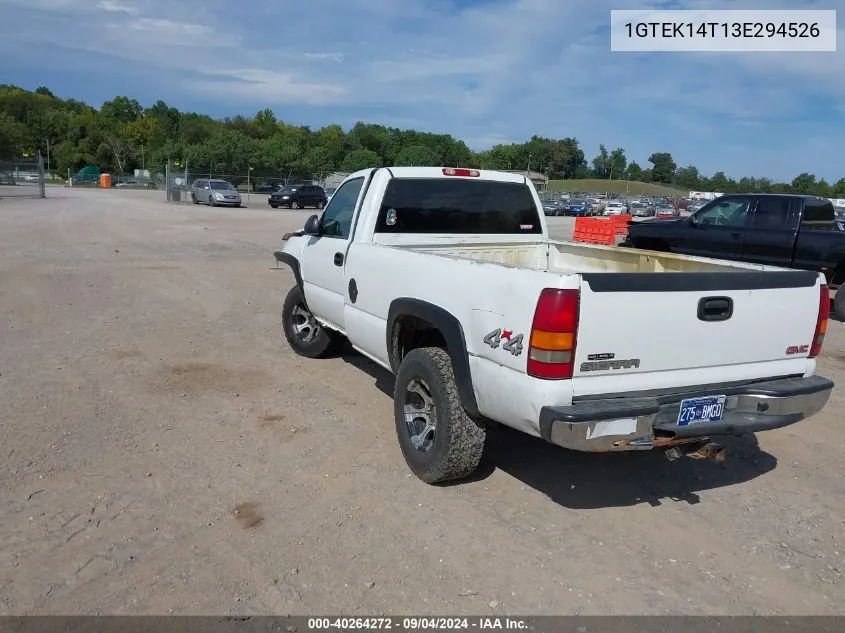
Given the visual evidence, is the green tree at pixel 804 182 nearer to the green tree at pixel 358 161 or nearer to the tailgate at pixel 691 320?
the green tree at pixel 358 161

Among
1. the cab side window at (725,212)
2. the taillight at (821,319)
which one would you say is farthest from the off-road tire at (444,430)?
the cab side window at (725,212)

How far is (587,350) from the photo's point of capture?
3.24 meters

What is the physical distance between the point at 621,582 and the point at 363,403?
9.32ft

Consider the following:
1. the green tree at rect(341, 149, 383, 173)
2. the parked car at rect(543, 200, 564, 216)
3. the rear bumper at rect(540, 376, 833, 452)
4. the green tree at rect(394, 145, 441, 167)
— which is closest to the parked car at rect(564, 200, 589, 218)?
the parked car at rect(543, 200, 564, 216)

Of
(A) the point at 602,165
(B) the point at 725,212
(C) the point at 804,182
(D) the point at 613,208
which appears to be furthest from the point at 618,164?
(B) the point at 725,212

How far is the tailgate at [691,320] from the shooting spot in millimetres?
3246

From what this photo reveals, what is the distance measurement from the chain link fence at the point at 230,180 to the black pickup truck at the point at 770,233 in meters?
35.8

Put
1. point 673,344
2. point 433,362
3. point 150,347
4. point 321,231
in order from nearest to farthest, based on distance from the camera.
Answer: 1. point 673,344
2. point 433,362
3. point 321,231
4. point 150,347

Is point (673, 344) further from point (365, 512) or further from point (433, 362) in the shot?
point (365, 512)

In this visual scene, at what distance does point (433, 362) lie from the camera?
A: 13.1ft

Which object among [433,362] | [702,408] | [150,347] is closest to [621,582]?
[702,408]

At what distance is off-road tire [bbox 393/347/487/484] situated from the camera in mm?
3861

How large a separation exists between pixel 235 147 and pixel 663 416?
70.7 m

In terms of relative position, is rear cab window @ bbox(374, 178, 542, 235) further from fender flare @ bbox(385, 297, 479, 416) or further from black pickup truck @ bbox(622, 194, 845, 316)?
black pickup truck @ bbox(622, 194, 845, 316)
